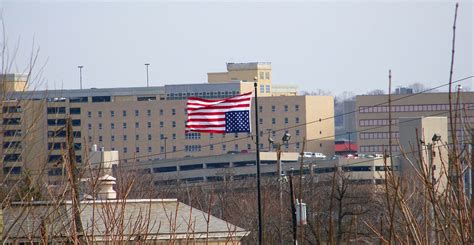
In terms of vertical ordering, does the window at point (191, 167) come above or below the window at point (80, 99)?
below

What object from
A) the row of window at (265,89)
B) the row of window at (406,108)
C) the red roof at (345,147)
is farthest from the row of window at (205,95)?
the row of window at (265,89)

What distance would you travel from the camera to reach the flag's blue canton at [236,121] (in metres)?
32.7

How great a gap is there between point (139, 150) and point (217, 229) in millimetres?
117101

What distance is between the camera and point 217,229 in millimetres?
26734

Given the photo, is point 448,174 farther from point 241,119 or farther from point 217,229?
point 241,119

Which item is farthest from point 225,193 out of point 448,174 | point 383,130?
point 383,130

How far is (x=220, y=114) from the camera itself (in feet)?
107

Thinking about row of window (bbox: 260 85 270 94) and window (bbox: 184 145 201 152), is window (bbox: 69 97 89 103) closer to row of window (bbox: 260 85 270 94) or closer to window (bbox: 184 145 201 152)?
window (bbox: 184 145 201 152)

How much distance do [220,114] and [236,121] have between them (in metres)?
0.59

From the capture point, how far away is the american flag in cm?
3250

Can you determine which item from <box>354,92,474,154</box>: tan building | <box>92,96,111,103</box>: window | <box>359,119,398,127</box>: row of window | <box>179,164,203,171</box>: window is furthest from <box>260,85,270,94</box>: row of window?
<box>179,164,203,171</box>: window

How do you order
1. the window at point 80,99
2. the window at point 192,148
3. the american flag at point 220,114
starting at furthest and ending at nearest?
the window at point 192,148 → the window at point 80,99 → the american flag at point 220,114

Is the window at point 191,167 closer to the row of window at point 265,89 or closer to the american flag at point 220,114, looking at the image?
the row of window at point 265,89

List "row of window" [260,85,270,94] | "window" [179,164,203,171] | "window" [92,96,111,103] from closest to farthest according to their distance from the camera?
"window" [179,164,203,171]
"window" [92,96,111,103]
"row of window" [260,85,270,94]
